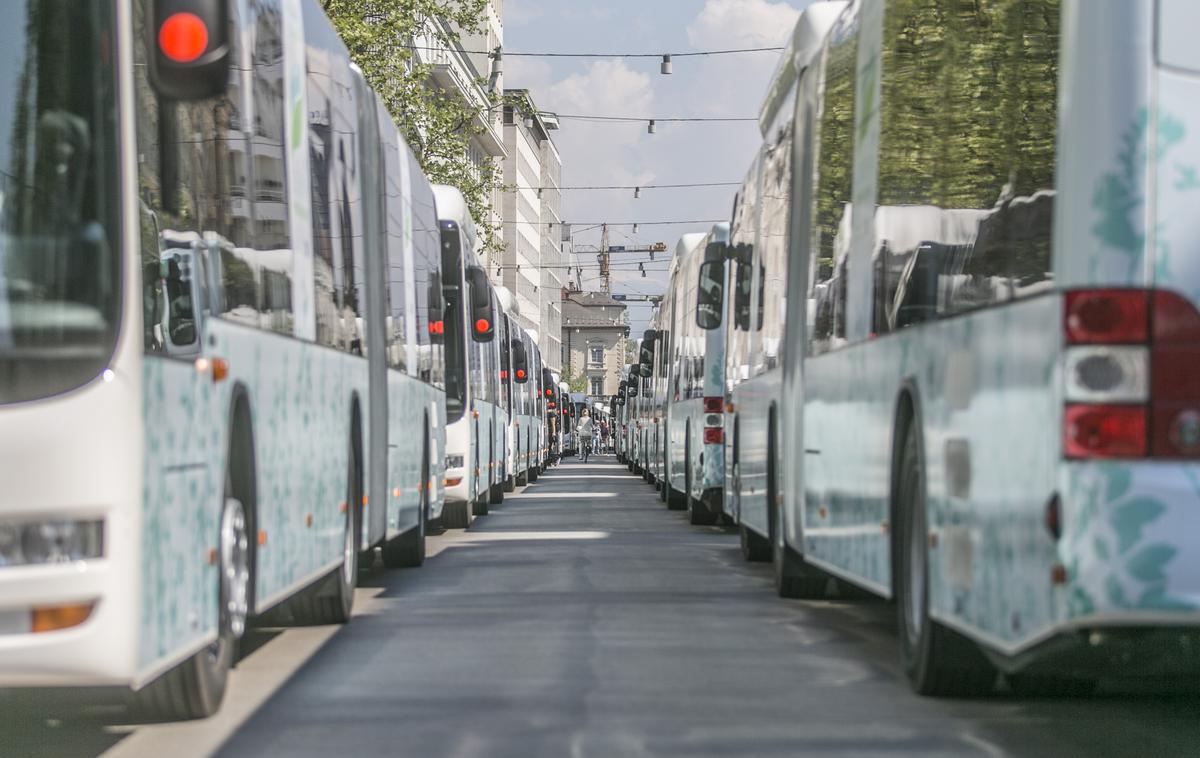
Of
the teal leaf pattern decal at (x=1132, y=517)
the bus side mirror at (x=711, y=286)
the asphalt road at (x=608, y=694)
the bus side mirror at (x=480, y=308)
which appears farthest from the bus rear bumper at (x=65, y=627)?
the bus side mirror at (x=480, y=308)

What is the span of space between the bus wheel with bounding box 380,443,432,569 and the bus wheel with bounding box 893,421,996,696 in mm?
8203

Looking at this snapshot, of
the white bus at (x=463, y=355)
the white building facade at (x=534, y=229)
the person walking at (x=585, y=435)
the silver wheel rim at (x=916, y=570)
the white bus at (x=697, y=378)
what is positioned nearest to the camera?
the silver wheel rim at (x=916, y=570)

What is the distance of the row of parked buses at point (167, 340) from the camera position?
6629mm

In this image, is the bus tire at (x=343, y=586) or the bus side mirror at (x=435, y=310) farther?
the bus side mirror at (x=435, y=310)

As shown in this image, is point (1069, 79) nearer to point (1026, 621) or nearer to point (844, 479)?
point (1026, 621)

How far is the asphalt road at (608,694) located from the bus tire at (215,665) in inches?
3.7

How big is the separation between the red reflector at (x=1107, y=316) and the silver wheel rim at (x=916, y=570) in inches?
99.3

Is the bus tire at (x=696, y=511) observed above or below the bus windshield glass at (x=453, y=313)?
below

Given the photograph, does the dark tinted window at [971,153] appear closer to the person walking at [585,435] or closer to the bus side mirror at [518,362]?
the bus side mirror at [518,362]

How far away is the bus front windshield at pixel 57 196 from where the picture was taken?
6699 millimetres

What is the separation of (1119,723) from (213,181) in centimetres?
414

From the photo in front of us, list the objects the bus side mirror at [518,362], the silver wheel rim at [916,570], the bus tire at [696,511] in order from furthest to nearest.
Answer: the bus side mirror at [518,362] → the bus tire at [696,511] → the silver wheel rim at [916,570]

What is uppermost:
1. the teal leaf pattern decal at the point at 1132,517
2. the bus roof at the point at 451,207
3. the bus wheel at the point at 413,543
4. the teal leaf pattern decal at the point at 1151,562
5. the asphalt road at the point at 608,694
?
the bus roof at the point at 451,207

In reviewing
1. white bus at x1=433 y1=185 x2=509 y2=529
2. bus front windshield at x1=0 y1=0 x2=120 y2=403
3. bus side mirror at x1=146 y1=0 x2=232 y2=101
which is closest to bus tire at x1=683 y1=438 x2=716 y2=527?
white bus at x1=433 y1=185 x2=509 y2=529
